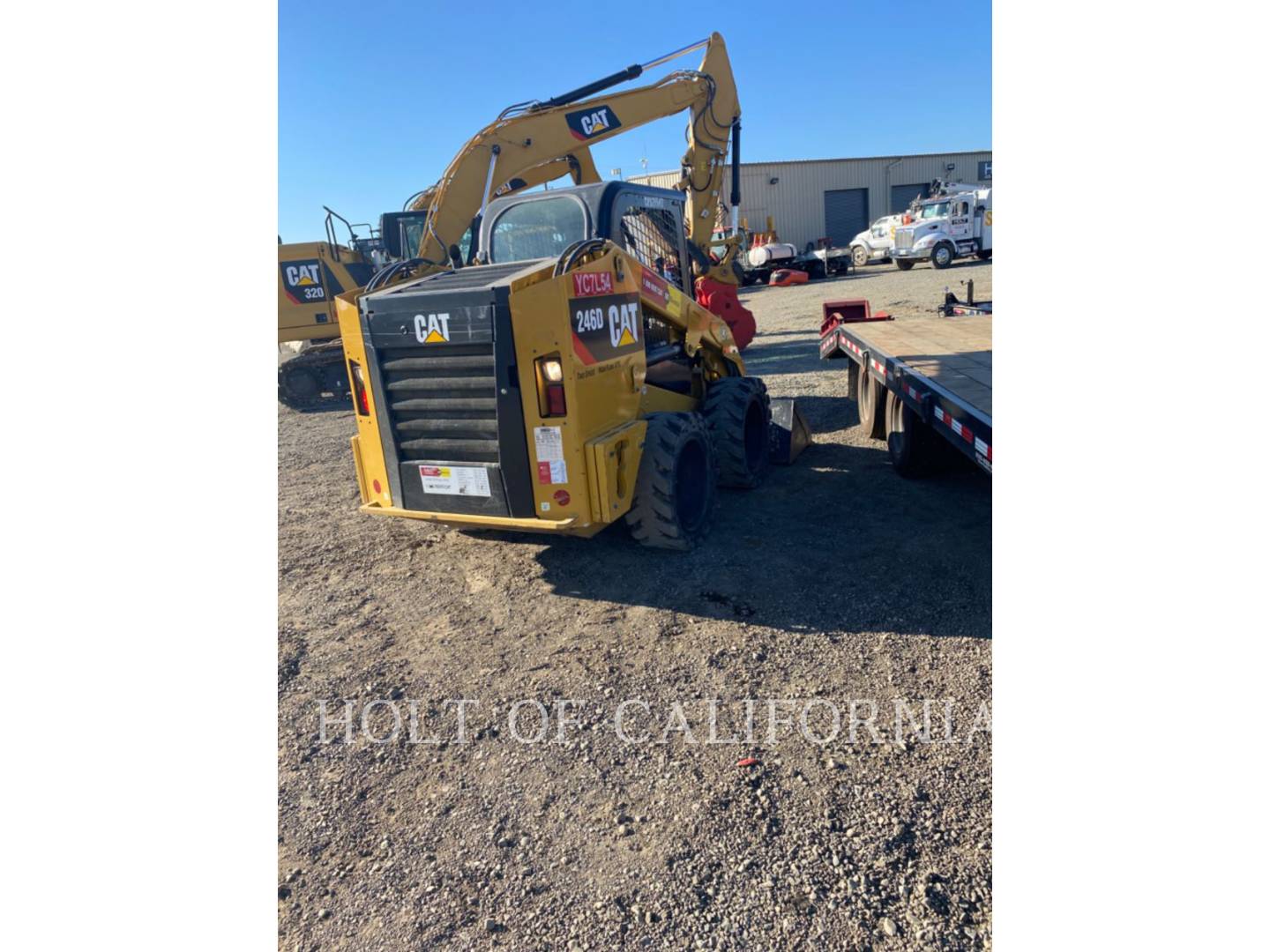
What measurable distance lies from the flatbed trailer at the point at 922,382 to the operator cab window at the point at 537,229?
8.15 feet

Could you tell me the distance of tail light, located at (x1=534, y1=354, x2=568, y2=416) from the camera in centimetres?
417

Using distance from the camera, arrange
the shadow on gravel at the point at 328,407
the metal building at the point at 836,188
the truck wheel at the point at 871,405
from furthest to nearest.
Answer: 1. the metal building at the point at 836,188
2. the shadow on gravel at the point at 328,407
3. the truck wheel at the point at 871,405

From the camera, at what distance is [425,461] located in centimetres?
461

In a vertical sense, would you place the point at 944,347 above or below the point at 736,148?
below

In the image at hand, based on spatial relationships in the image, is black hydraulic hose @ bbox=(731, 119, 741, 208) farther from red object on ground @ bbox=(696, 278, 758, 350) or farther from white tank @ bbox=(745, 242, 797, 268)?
white tank @ bbox=(745, 242, 797, 268)

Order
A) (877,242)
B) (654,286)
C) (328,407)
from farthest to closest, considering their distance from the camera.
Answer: (877,242)
(328,407)
(654,286)

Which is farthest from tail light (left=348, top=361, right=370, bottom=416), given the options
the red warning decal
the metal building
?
the metal building

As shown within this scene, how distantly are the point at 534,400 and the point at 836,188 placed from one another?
3863 centimetres

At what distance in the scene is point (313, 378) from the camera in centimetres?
1271

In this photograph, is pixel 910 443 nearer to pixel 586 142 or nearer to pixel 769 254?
pixel 586 142

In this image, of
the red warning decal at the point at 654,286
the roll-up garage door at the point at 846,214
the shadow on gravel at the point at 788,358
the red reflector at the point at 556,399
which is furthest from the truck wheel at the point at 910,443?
the roll-up garage door at the point at 846,214

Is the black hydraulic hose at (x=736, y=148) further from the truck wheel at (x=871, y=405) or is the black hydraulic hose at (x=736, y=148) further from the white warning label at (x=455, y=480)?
the white warning label at (x=455, y=480)

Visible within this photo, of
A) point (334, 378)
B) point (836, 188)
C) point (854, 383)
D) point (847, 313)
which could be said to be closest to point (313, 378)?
point (334, 378)

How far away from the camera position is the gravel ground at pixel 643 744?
2.39m
